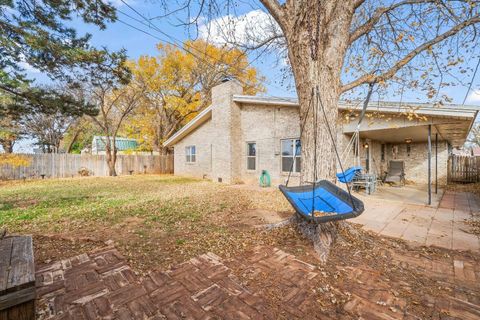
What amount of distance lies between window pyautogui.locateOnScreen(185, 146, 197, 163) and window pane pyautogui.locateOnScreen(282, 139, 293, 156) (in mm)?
6348

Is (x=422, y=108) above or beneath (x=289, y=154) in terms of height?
above

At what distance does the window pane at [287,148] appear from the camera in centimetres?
974

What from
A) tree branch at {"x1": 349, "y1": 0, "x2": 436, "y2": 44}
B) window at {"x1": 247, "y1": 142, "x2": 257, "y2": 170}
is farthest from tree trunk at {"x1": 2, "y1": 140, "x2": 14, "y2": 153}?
tree branch at {"x1": 349, "y1": 0, "x2": 436, "y2": 44}

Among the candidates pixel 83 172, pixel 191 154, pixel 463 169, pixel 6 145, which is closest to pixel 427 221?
pixel 463 169

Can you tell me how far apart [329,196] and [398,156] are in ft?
37.7

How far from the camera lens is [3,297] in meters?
1.55

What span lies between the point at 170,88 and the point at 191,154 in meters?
6.29

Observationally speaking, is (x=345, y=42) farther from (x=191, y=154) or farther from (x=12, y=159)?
(x=12, y=159)

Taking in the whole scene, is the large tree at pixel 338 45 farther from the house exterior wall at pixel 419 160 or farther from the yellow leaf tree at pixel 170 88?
the yellow leaf tree at pixel 170 88

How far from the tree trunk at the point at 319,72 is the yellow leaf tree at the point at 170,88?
1252cm

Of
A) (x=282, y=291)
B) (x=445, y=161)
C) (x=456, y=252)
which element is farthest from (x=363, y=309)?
(x=445, y=161)

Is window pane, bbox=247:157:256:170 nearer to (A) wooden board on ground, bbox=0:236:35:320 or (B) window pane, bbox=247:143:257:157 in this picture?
(B) window pane, bbox=247:143:257:157

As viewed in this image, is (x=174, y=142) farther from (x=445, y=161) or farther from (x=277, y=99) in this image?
(x=445, y=161)

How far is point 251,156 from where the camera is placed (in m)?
11.1
